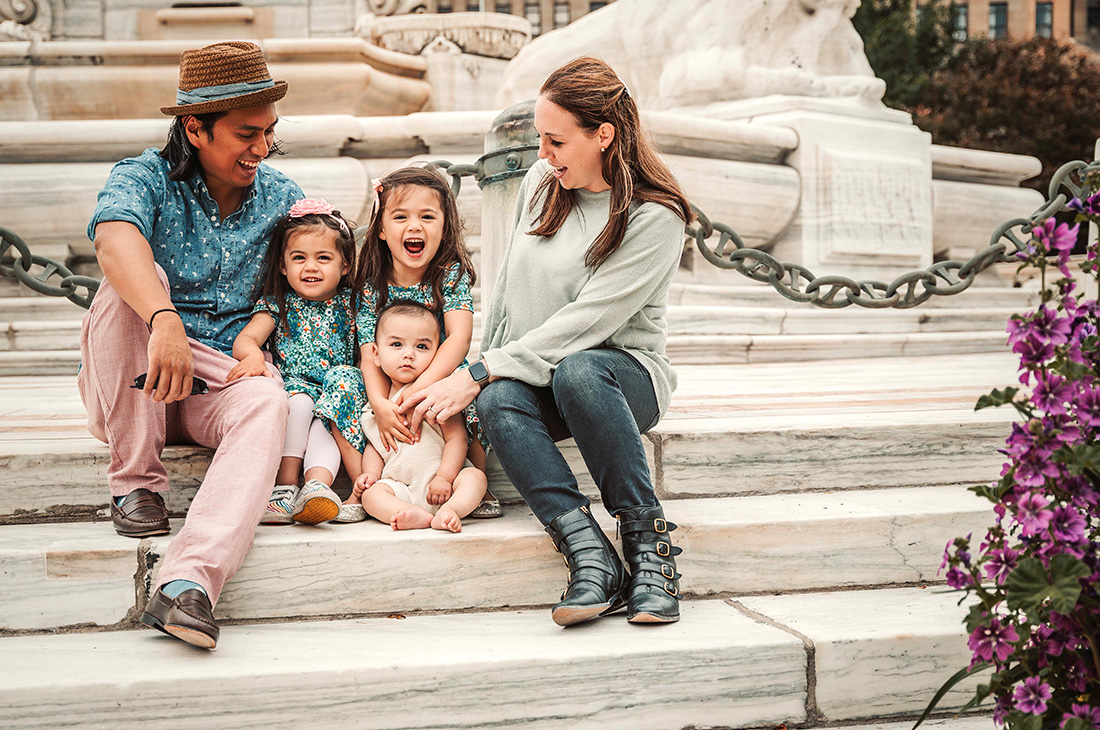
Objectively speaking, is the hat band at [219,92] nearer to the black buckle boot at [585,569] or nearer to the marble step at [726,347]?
the black buckle boot at [585,569]

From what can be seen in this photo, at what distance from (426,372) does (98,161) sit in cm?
Result: 432

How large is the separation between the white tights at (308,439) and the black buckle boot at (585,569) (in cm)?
68

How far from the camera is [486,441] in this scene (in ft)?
9.51

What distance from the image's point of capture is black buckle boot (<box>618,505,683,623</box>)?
236 cm

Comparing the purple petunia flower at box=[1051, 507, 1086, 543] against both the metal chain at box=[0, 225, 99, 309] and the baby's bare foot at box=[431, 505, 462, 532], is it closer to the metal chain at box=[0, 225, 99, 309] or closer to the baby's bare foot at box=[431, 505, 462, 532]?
the baby's bare foot at box=[431, 505, 462, 532]

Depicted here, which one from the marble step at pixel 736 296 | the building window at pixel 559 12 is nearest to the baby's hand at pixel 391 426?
the marble step at pixel 736 296

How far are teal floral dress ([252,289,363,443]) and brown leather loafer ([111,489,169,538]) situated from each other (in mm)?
477

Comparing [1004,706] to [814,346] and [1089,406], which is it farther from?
[814,346]

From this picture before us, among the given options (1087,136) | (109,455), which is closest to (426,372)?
(109,455)

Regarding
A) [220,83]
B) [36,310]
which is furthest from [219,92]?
[36,310]

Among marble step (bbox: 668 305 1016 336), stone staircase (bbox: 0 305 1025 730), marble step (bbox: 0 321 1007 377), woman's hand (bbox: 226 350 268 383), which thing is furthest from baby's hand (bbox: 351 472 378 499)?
marble step (bbox: 668 305 1016 336)

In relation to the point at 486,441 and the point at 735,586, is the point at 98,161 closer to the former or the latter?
the point at 486,441

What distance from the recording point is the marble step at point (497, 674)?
205cm

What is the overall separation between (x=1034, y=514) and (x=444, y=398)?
148cm
